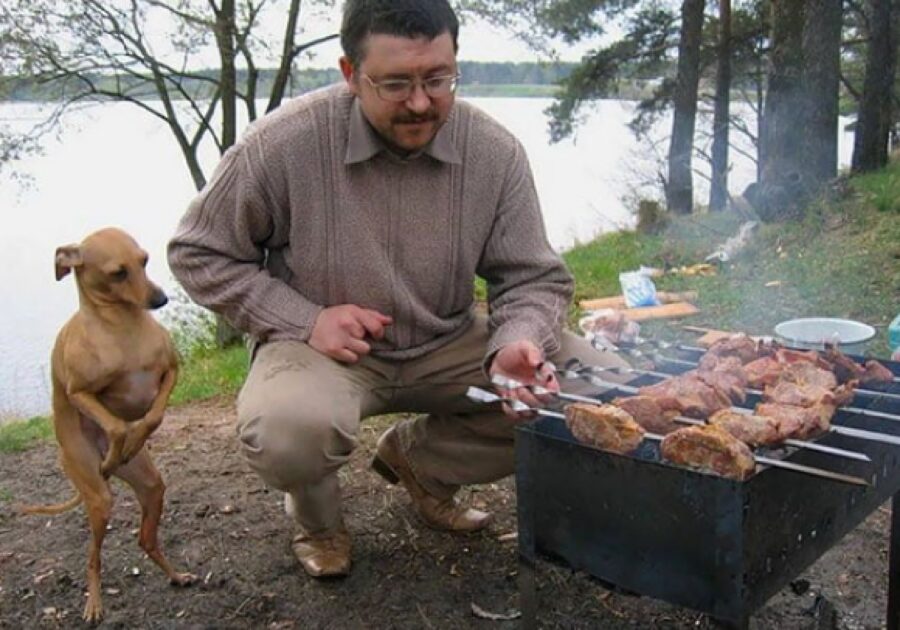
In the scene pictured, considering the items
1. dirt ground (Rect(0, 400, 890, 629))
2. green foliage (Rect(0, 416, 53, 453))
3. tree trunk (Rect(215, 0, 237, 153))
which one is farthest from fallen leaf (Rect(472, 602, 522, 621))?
tree trunk (Rect(215, 0, 237, 153))

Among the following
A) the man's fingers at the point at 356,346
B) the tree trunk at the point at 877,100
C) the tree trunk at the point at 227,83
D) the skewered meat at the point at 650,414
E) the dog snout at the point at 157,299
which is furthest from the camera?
the tree trunk at the point at 877,100

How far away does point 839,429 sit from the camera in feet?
6.98

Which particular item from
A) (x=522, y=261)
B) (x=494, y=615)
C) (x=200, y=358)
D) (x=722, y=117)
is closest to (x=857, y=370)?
(x=522, y=261)

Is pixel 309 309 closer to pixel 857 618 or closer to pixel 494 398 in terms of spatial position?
pixel 494 398

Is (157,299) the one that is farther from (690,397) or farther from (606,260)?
(606,260)

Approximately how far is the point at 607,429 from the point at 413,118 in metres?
1.19

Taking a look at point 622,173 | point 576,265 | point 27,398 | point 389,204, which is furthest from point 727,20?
point 389,204

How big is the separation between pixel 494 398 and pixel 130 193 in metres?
16.6

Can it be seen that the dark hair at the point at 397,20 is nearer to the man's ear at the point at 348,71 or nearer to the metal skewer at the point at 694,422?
the man's ear at the point at 348,71

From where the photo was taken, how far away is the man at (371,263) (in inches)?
107

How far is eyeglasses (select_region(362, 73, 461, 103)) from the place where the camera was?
2695mm

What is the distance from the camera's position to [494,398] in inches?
91.7

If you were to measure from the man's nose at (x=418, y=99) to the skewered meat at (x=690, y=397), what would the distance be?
3.43 ft

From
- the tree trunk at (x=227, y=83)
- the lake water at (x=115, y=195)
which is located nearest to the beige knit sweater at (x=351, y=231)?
the lake water at (x=115, y=195)
